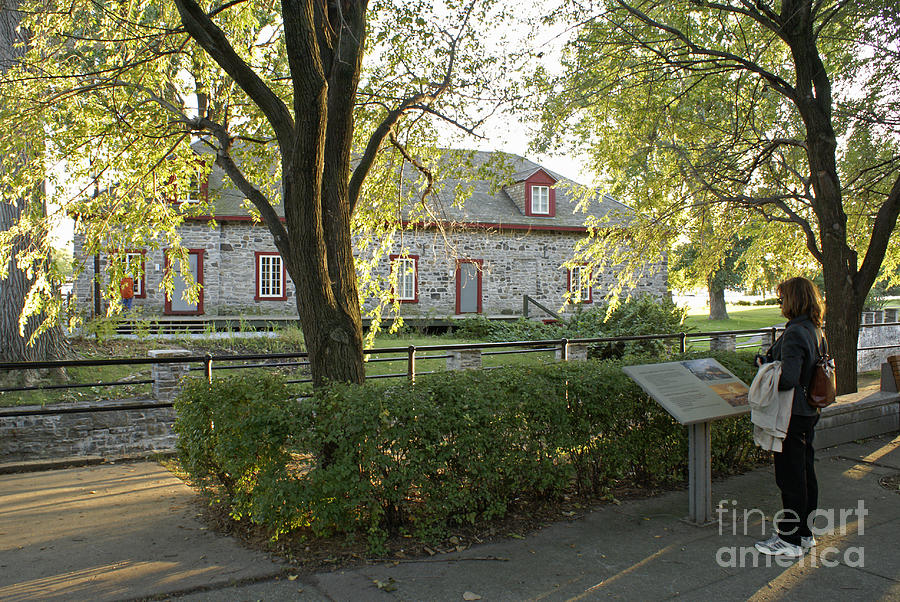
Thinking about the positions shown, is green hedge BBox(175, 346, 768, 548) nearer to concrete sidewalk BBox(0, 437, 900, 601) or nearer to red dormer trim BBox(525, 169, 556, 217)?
concrete sidewalk BBox(0, 437, 900, 601)

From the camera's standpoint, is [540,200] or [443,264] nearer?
[443,264]

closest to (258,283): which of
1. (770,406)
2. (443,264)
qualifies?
(443,264)

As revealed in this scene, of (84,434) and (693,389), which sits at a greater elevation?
(693,389)

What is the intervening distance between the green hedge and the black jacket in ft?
4.60

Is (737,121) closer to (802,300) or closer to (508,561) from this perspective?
(802,300)

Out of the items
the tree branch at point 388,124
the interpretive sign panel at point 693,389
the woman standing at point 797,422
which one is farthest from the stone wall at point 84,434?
the woman standing at point 797,422

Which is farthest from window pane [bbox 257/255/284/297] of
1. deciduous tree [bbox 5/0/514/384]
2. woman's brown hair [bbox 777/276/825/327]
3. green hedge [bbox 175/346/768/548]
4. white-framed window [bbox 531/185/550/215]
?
woman's brown hair [bbox 777/276/825/327]

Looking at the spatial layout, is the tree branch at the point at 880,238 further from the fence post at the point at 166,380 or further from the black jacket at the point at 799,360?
the fence post at the point at 166,380

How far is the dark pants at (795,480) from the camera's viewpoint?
443 cm

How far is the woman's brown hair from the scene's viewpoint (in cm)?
450

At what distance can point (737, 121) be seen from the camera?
9805mm

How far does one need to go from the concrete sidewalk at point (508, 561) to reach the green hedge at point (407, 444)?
0.36 m

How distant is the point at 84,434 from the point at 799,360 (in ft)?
34.0

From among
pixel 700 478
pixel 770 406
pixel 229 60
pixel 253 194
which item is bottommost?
pixel 700 478
